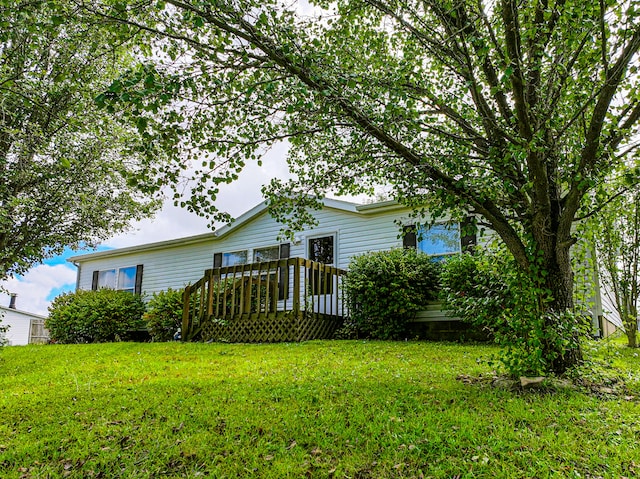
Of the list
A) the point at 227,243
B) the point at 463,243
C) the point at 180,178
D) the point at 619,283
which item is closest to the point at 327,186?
the point at 180,178

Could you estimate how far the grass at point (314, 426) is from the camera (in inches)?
112

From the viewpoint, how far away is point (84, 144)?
8219 mm

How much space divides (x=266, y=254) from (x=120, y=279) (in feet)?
21.3

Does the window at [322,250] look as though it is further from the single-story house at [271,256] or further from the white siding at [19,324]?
the white siding at [19,324]

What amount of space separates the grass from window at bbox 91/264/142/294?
10355 mm

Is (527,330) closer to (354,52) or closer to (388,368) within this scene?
(388,368)

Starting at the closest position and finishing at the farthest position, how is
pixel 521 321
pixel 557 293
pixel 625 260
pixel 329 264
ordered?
pixel 521 321 < pixel 557 293 < pixel 625 260 < pixel 329 264

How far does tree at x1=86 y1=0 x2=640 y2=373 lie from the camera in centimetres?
385

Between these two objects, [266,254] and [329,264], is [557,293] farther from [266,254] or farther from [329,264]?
[266,254]

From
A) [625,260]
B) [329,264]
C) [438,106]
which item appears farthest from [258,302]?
[625,260]

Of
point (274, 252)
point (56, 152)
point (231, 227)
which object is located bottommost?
point (274, 252)

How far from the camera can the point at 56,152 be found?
7.82 metres

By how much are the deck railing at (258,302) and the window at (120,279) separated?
5545mm

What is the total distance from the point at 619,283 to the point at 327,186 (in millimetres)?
6195
